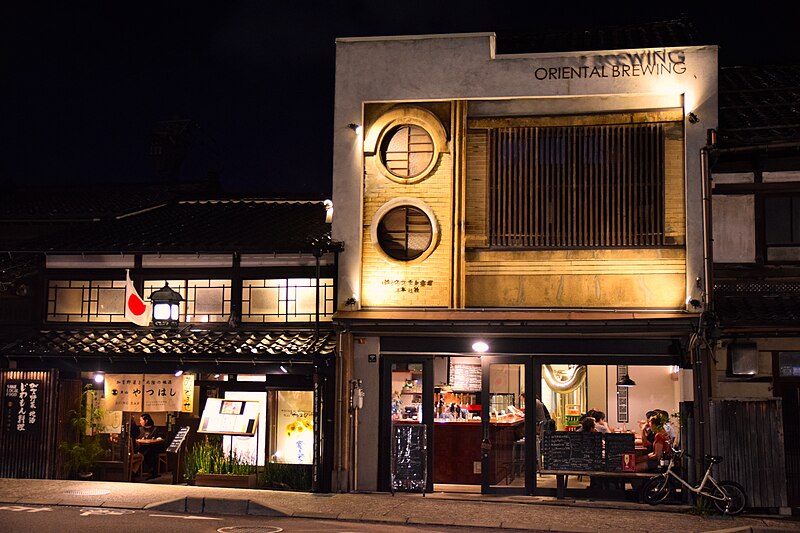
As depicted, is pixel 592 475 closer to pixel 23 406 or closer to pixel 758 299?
pixel 758 299

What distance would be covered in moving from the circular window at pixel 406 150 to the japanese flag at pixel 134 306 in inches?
234

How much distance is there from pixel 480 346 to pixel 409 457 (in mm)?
2648

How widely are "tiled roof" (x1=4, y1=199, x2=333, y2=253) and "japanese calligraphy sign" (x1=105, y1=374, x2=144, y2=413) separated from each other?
301 centimetres

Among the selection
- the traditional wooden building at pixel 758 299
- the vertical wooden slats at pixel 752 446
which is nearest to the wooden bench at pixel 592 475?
the vertical wooden slats at pixel 752 446

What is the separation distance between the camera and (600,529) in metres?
15.3

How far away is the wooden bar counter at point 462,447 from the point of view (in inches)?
768

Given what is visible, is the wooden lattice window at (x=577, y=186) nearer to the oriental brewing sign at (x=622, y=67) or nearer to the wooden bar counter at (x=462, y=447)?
the oriental brewing sign at (x=622, y=67)

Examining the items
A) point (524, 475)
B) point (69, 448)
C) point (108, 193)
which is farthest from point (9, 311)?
point (524, 475)

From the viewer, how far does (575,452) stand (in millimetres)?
18438

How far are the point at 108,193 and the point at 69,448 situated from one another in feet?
33.6

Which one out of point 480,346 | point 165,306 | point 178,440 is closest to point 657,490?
point 480,346

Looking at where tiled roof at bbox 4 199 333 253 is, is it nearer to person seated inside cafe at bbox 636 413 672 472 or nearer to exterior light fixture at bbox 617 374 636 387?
exterior light fixture at bbox 617 374 636 387

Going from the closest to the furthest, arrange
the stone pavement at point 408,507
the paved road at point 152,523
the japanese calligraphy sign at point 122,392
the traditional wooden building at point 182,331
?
1. the paved road at point 152,523
2. the stone pavement at point 408,507
3. the traditional wooden building at point 182,331
4. the japanese calligraphy sign at point 122,392

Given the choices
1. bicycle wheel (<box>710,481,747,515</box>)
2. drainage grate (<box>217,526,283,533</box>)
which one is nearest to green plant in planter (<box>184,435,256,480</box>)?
drainage grate (<box>217,526,283,533</box>)
